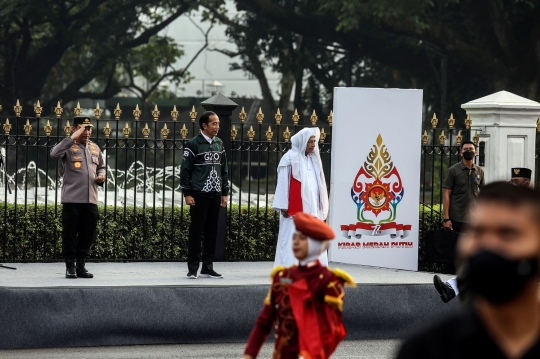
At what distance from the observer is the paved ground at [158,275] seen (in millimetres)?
8922

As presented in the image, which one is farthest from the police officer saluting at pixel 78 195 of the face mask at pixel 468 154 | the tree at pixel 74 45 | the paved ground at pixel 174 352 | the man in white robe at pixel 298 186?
the tree at pixel 74 45

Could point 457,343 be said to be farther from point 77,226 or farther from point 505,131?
point 505,131

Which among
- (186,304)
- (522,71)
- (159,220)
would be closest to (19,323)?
(186,304)

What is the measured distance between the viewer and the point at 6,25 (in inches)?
1355

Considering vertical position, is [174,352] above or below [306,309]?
below

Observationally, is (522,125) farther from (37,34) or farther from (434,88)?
(37,34)

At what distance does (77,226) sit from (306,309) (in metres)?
5.16

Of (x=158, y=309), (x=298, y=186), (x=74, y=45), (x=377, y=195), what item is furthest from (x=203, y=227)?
(x=74, y=45)

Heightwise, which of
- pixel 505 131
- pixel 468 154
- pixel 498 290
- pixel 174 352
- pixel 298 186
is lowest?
pixel 174 352

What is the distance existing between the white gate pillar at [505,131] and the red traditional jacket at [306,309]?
713cm

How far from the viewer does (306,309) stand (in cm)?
473

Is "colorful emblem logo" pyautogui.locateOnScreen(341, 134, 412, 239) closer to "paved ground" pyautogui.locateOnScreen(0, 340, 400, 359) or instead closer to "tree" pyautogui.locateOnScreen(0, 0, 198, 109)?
"paved ground" pyautogui.locateOnScreen(0, 340, 400, 359)

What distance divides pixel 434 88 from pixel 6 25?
14.9m

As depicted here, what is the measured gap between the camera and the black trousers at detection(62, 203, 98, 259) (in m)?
9.40
